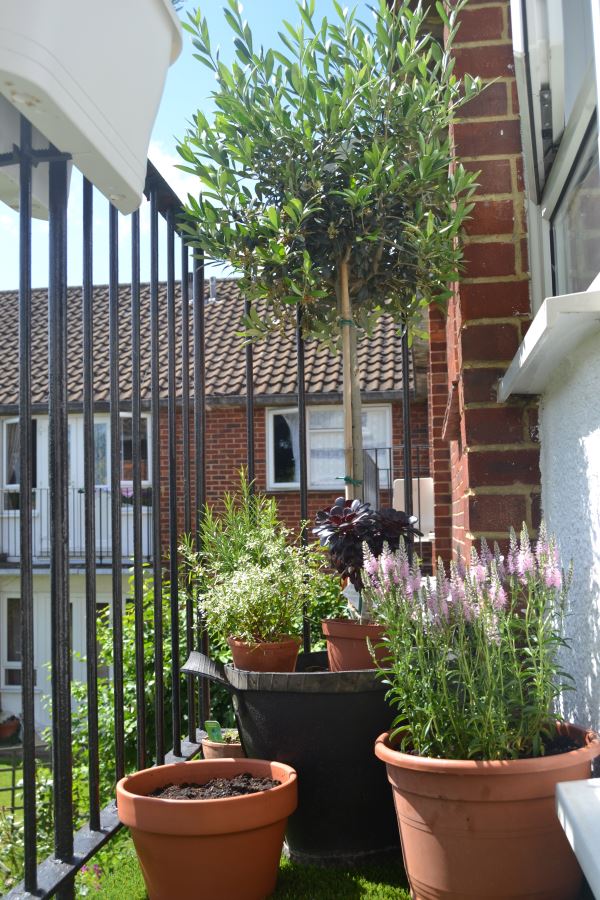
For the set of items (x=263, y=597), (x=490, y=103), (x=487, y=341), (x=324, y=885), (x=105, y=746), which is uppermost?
(x=490, y=103)

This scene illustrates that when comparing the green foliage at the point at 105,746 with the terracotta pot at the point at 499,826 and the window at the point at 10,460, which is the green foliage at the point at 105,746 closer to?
the terracotta pot at the point at 499,826

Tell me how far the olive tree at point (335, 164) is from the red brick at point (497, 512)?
14.3 inches

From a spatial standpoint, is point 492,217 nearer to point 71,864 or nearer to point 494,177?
point 494,177

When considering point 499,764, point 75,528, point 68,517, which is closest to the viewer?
point 499,764

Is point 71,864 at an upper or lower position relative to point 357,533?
lower

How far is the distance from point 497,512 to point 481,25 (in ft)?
4.83

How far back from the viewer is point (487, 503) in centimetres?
232

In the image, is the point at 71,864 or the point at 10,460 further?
the point at 10,460

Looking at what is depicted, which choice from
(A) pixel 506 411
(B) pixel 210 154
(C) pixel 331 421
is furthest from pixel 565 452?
(C) pixel 331 421

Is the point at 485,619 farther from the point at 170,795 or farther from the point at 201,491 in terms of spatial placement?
the point at 201,491

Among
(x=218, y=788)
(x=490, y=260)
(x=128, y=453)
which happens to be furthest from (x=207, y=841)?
(x=128, y=453)

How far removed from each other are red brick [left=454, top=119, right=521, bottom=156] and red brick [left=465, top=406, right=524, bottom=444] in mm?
775

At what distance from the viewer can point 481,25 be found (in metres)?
2.59

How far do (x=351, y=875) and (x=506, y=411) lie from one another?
1.22 m
